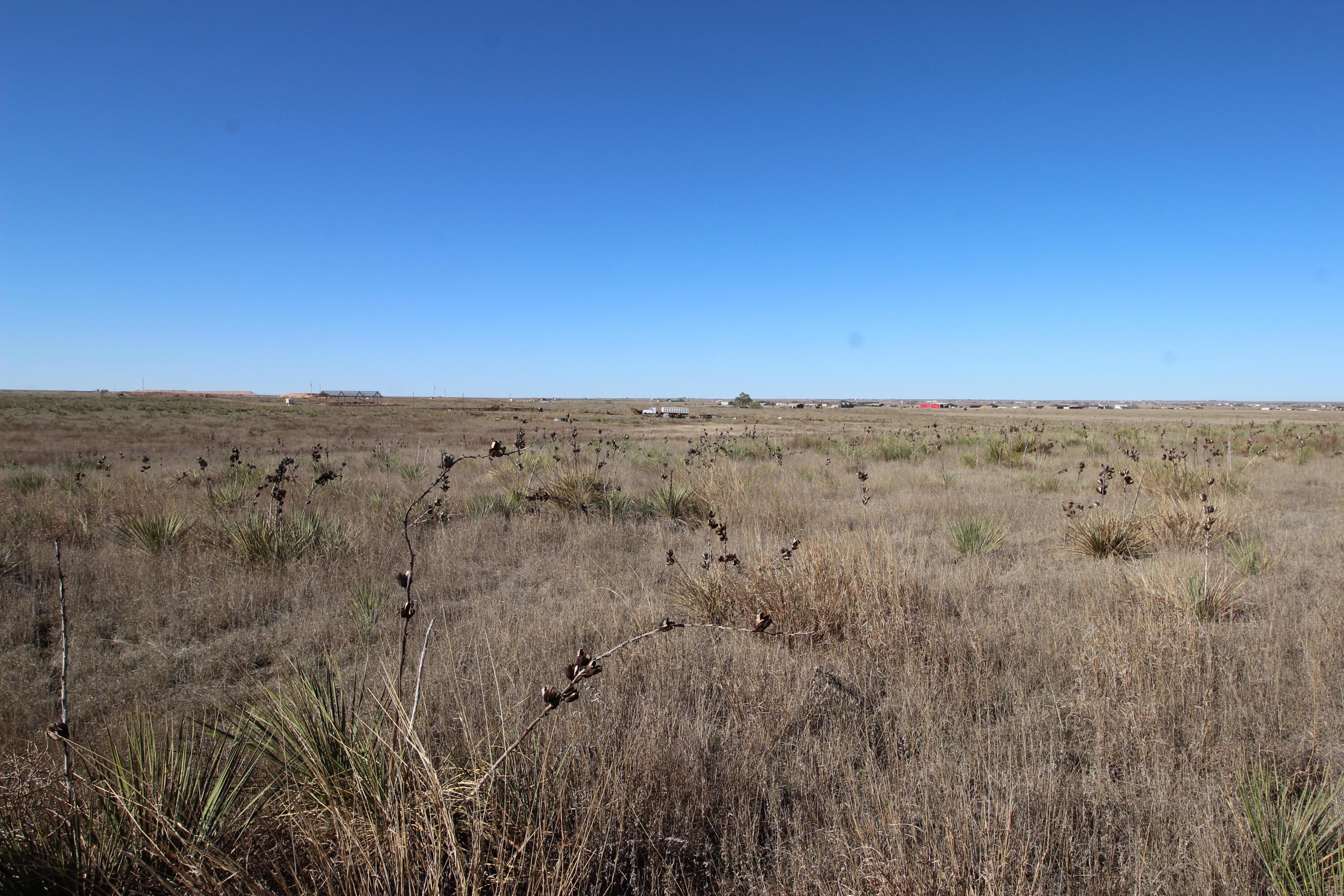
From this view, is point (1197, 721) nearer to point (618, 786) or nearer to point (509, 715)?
point (618, 786)

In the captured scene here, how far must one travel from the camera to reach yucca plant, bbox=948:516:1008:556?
598cm

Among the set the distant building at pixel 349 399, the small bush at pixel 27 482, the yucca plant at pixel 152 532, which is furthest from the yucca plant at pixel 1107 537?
the distant building at pixel 349 399

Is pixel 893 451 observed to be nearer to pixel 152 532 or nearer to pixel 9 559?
pixel 152 532

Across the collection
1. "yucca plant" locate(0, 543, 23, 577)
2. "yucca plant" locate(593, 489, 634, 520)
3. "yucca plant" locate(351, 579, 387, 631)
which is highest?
"yucca plant" locate(593, 489, 634, 520)

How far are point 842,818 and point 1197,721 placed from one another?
A: 1710mm

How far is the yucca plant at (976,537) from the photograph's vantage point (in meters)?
5.98

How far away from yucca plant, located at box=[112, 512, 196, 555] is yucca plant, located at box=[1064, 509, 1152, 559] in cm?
833

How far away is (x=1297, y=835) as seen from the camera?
186 cm

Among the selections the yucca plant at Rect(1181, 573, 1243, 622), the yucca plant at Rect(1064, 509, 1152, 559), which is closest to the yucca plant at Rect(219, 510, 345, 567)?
the yucca plant at Rect(1181, 573, 1243, 622)

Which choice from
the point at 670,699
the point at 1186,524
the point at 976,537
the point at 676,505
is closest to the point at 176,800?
the point at 670,699

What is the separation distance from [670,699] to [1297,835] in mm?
2089

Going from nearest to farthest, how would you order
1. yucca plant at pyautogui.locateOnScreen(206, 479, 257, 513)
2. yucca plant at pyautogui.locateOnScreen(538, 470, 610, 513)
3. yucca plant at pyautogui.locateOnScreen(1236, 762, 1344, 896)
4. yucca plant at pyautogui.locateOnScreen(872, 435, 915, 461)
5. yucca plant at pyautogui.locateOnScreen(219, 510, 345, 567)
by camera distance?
yucca plant at pyautogui.locateOnScreen(1236, 762, 1344, 896), yucca plant at pyautogui.locateOnScreen(219, 510, 345, 567), yucca plant at pyautogui.locateOnScreen(206, 479, 257, 513), yucca plant at pyautogui.locateOnScreen(538, 470, 610, 513), yucca plant at pyautogui.locateOnScreen(872, 435, 915, 461)

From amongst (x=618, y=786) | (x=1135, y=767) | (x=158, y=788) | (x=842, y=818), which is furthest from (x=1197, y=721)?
(x=158, y=788)

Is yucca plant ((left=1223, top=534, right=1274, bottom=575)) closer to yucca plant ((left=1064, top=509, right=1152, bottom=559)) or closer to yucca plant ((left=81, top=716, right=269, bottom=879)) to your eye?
yucca plant ((left=1064, top=509, right=1152, bottom=559))
